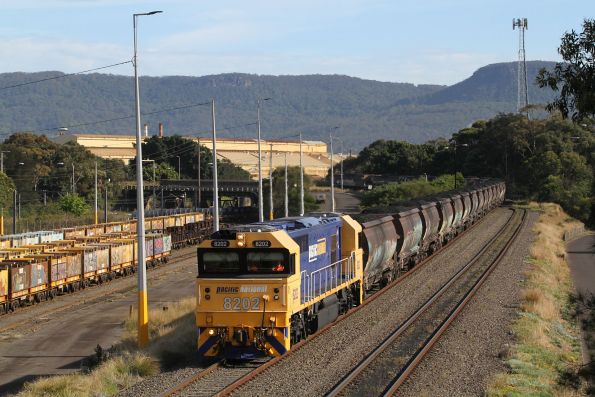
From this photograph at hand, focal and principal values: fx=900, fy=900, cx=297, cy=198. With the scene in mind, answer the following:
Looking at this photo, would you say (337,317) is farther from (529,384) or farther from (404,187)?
(404,187)

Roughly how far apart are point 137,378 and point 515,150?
413 feet

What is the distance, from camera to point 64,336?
3725cm

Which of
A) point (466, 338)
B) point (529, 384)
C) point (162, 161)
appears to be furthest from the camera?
point (162, 161)

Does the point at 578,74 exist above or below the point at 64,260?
above

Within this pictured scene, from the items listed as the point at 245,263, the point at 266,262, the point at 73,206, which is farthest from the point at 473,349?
the point at 73,206

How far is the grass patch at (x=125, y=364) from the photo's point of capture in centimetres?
2290

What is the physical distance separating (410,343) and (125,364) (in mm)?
8867

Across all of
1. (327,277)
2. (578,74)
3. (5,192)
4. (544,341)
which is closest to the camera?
(578,74)

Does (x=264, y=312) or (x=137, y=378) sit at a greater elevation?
(x=264, y=312)

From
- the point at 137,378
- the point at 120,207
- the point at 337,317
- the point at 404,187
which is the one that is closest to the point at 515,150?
the point at 404,187

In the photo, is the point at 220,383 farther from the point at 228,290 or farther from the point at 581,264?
the point at 581,264

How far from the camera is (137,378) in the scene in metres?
24.0

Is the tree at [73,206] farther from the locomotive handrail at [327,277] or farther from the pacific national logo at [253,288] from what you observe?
the pacific national logo at [253,288]

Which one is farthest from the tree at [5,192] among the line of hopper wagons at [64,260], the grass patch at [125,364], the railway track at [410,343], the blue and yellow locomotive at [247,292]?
the blue and yellow locomotive at [247,292]
